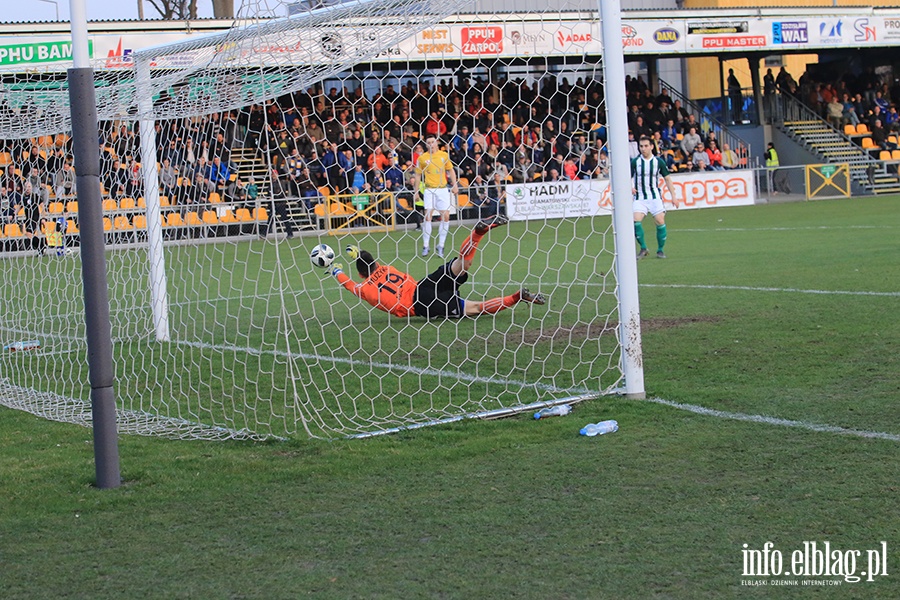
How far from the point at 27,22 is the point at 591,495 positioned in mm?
25107

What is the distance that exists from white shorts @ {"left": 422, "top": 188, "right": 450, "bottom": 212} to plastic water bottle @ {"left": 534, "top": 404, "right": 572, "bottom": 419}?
3.62 meters

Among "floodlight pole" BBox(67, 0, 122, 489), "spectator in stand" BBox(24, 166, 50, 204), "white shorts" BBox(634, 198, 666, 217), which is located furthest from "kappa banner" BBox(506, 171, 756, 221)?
"white shorts" BBox(634, 198, 666, 217)

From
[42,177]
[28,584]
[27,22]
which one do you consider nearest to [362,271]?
[42,177]

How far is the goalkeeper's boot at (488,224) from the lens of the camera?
837 cm

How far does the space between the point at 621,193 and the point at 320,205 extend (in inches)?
236

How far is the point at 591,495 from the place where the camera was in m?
4.19

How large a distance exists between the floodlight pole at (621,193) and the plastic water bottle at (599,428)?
73 cm

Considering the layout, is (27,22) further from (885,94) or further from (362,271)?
(885,94)

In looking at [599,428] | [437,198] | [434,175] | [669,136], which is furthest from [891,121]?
[599,428]

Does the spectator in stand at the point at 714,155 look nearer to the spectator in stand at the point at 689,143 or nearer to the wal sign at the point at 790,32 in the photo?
the spectator in stand at the point at 689,143

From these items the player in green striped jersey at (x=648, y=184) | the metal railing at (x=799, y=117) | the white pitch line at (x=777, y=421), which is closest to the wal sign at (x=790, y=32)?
the metal railing at (x=799, y=117)

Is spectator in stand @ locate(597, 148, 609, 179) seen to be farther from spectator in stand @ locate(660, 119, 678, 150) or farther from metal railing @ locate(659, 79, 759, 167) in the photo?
metal railing @ locate(659, 79, 759, 167)

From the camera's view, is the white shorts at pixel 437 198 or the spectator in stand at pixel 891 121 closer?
the white shorts at pixel 437 198

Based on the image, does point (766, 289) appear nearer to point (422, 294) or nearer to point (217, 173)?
point (422, 294)
